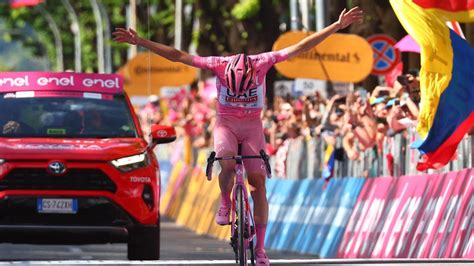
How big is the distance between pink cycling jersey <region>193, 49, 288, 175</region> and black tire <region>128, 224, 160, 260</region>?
335 centimetres

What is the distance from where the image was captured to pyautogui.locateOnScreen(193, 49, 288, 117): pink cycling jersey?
14.6 m

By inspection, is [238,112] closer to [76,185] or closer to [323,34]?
[323,34]

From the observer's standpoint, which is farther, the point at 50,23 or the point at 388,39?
the point at 50,23

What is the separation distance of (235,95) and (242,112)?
14 cm

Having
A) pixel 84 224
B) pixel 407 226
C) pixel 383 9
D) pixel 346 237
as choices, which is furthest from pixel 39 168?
pixel 383 9

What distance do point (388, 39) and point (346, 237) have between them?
768cm

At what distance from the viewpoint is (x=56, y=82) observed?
62.2 feet

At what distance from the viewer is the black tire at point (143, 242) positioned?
1783 centimetres

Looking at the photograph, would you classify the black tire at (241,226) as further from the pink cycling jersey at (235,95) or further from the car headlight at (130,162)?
the car headlight at (130,162)

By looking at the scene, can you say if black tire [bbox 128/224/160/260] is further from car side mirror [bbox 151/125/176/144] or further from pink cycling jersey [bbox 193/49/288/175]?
pink cycling jersey [bbox 193/49/288/175]

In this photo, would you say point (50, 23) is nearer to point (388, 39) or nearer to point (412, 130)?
point (388, 39)

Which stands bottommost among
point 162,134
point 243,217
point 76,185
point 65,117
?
point 76,185

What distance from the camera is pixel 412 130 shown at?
1980 centimetres

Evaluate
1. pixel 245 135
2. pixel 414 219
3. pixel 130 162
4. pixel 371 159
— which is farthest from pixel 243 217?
pixel 371 159
